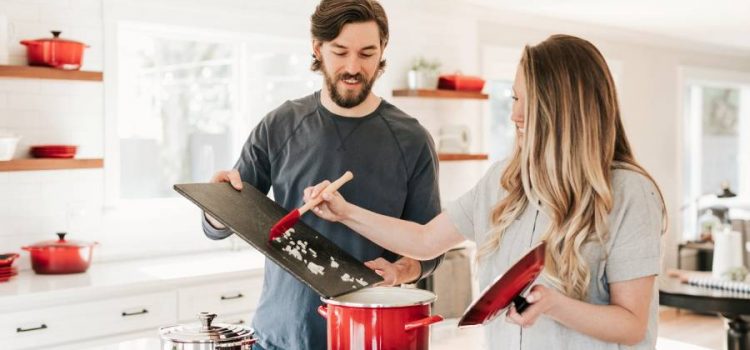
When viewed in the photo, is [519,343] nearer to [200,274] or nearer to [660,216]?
[660,216]

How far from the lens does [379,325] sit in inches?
58.9

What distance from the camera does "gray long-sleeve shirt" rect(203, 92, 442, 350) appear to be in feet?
6.93

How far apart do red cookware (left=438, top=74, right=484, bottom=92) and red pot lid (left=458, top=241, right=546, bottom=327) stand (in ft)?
15.2

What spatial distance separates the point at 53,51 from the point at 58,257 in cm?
98

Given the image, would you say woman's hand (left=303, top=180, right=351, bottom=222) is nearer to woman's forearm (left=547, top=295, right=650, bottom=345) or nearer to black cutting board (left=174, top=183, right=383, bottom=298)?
black cutting board (left=174, top=183, right=383, bottom=298)

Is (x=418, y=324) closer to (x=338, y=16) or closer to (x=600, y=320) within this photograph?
(x=600, y=320)

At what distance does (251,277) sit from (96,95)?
1.26 metres

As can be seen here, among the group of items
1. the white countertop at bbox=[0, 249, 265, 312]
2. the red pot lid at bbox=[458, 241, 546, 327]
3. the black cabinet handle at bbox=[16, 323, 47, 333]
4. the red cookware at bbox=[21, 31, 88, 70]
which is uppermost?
the red cookware at bbox=[21, 31, 88, 70]

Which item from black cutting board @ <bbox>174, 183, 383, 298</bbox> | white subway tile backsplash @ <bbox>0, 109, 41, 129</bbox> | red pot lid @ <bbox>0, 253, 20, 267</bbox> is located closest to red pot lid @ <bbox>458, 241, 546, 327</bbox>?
black cutting board @ <bbox>174, 183, 383, 298</bbox>

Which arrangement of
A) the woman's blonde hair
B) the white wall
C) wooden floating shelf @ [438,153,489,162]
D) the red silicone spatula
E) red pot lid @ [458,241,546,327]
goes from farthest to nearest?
wooden floating shelf @ [438,153,489,162], the white wall, the red silicone spatula, the woman's blonde hair, red pot lid @ [458,241,546,327]

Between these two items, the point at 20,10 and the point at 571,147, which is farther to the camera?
the point at 20,10

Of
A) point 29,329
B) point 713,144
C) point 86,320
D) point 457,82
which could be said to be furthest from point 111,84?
point 713,144

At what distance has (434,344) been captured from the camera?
235cm

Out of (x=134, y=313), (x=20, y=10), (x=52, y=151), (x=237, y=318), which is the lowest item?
(x=237, y=318)
